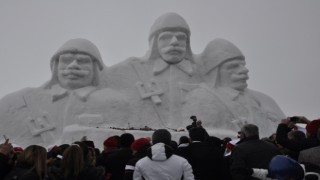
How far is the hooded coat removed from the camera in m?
5.04

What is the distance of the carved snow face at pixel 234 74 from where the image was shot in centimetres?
1998

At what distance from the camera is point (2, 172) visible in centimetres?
505

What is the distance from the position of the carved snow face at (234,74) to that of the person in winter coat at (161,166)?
49.9ft

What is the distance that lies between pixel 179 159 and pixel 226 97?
14.6 metres

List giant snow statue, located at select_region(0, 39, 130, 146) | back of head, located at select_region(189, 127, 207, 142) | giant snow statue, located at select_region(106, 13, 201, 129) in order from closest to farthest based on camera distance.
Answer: back of head, located at select_region(189, 127, 207, 142) < giant snow statue, located at select_region(0, 39, 130, 146) < giant snow statue, located at select_region(106, 13, 201, 129)

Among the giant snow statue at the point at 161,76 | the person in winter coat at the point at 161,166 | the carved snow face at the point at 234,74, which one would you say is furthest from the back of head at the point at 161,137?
the carved snow face at the point at 234,74

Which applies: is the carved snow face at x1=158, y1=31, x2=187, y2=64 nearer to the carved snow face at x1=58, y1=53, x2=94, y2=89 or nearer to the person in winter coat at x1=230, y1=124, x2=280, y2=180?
the carved snow face at x1=58, y1=53, x2=94, y2=89

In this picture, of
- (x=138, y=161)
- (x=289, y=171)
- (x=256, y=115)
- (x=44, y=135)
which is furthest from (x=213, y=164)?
(x=256, y=115)

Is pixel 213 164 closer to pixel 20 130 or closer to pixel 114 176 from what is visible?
pixel 114 176

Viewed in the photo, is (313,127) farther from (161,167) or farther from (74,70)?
(74,70)

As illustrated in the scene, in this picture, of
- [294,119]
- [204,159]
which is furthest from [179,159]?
[294,119]

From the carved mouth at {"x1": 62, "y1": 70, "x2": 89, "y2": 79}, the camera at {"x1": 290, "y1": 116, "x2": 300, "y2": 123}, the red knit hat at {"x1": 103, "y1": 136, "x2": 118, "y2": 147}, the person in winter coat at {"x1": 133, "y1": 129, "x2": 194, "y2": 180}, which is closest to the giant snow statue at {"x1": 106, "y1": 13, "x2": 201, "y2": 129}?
the carved mouth at {"x1": 62, "y1": 70, "x2": 89, "y2": 79}

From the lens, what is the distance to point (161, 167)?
5.06 metres

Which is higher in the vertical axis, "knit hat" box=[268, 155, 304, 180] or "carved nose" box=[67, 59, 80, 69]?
"carved nose" box=[67, 59, 80, 69]
